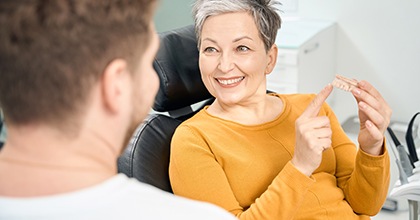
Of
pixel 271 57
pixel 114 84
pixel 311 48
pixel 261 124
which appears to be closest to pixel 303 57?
pixel 311 48

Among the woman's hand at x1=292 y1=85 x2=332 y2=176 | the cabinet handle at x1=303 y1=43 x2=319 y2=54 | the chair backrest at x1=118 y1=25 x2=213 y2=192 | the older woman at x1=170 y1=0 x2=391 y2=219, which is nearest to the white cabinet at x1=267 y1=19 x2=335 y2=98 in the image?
the cabinet handle at x1=303 y1=43 x2=319 y2=54

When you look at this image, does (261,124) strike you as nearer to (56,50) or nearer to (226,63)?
(226,63)

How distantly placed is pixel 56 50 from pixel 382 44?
9.43ft

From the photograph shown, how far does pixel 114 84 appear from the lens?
714 millimetres

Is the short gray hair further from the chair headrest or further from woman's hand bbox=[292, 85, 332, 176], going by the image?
woman's hand bbox=[292, 85, 332, 176]

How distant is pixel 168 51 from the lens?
1770mm

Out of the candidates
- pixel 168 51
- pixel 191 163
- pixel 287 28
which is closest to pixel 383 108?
pixel 191 163

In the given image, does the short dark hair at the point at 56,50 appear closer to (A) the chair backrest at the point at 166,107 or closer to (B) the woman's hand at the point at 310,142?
(B) the woman's hand at the point at 310,142

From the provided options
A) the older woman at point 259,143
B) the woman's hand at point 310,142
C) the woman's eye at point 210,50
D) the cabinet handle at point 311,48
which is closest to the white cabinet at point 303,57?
the cabinet handle at point 311,48

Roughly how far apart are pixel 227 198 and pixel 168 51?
0.54m

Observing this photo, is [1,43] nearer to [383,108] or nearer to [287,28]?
[383,108]

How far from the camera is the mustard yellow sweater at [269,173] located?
142 centimetres

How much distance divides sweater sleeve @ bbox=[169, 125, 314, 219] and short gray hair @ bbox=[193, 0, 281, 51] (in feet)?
1.07

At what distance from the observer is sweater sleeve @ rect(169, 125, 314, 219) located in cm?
140
